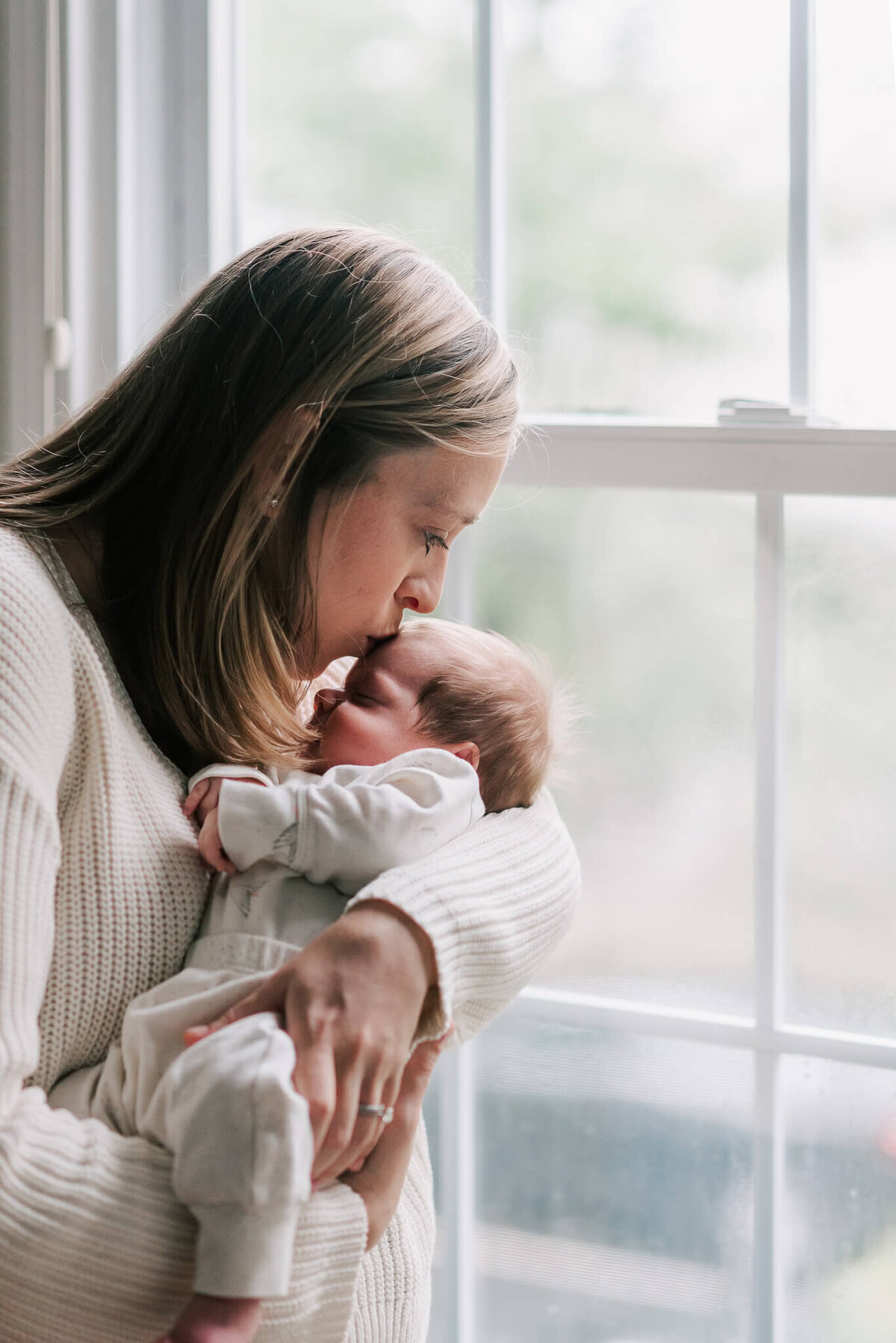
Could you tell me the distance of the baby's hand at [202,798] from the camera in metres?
1.08

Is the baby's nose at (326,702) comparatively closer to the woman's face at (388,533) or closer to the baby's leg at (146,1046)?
the woman's face at (388,533)

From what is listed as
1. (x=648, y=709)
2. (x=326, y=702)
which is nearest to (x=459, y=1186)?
(x=648, y=709)

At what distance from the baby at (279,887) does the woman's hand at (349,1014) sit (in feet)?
0.07

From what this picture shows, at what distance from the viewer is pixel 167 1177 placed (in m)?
0.88

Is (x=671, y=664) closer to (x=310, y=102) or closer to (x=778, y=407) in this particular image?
(x=778, y=407)

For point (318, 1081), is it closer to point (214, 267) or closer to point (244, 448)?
point (244, 448)

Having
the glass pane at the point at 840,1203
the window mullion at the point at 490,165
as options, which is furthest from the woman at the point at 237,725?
the glass pane at the point at 840,1203

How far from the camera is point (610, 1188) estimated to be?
68.5 inches

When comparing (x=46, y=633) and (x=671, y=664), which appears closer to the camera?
(x=46, y=633)

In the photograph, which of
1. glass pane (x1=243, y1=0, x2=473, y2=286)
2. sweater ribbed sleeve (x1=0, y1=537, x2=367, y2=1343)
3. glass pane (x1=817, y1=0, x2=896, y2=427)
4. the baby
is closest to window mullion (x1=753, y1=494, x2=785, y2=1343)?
glass pane (x1=817, y1=0, x2=896, y2=427)

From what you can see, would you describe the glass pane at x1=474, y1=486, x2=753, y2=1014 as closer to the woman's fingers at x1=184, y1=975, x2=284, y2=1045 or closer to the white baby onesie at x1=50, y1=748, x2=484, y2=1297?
the white baby onesie at x1=50, y1=748, x2=484, y2=1297

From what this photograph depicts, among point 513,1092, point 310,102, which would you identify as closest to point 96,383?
point 310,102

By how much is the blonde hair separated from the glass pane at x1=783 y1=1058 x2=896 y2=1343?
37.4 inches

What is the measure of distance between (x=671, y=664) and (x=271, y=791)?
0.80 meters
